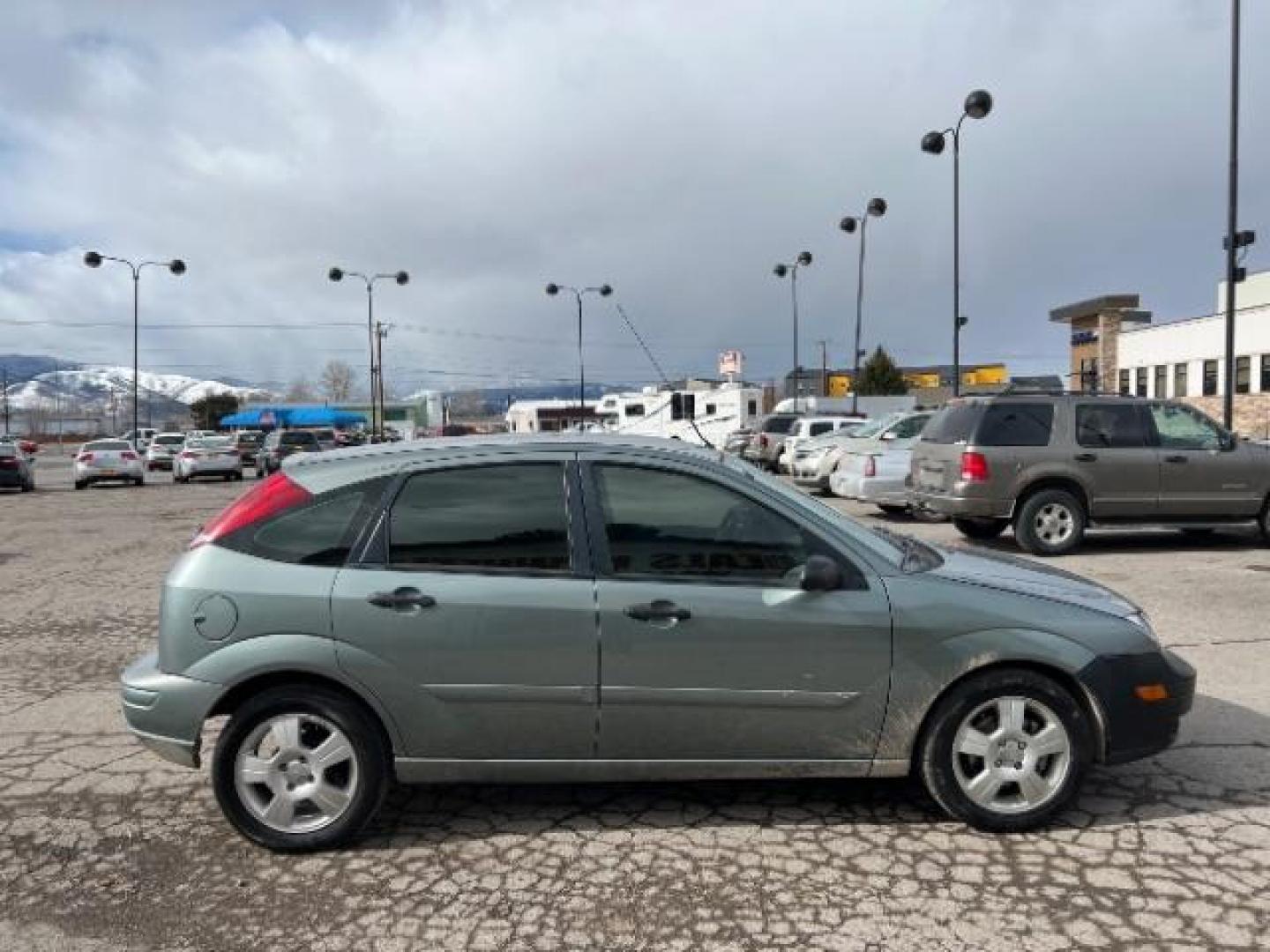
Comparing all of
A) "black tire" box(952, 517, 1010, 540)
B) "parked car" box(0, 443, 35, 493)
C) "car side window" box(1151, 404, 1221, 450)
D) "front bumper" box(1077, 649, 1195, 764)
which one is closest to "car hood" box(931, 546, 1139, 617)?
"front bumper" box(1077, 649, 1195, 764)

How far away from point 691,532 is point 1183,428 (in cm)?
932

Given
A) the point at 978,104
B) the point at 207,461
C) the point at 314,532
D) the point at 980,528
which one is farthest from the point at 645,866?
the point at 207,461

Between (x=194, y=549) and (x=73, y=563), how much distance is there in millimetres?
9000

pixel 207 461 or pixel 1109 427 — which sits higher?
pixel 1109 427

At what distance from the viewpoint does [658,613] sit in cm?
366

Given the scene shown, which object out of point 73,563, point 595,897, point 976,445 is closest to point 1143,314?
point 976,445

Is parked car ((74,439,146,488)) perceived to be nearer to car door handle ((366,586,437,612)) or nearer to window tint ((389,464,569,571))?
Result: window tint ((389,464,569,571))

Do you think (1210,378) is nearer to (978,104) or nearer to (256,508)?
(978,104)

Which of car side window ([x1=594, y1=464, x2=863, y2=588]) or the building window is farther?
the building window

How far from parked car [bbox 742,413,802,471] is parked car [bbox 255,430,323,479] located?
15996 mm

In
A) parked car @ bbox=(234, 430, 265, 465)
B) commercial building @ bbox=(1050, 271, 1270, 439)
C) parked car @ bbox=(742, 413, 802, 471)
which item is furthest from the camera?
parked car @ bbox=(234, 430, 265, 465)

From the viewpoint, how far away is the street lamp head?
20.8 metres

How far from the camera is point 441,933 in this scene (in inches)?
124

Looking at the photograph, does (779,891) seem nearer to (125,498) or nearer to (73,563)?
(73,563)
